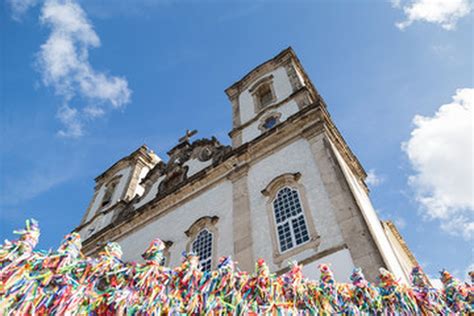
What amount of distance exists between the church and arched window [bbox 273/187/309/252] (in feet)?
0.11

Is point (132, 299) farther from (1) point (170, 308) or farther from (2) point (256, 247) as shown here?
(2) point (256, 247)

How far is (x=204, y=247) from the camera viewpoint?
11.7m

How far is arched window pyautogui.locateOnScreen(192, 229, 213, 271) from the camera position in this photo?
11.0m

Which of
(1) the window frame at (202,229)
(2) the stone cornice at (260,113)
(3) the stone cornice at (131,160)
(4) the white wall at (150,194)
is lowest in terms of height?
(1) the window frame at (202,229)

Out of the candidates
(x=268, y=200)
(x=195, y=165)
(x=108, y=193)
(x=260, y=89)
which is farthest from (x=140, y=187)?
(x=268, y=200)

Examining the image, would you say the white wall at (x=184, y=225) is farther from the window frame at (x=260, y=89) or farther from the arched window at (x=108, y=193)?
the arched window at (x=108, y=193)

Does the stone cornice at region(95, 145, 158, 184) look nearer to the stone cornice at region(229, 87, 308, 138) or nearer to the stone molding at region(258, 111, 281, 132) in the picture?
the stone cornice at region(229, 87, 308, 138)

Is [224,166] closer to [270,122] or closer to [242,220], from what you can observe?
[270,122]

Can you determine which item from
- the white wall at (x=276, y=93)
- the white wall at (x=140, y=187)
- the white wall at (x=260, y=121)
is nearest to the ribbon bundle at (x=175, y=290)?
the white wall at (x=260, y=121)

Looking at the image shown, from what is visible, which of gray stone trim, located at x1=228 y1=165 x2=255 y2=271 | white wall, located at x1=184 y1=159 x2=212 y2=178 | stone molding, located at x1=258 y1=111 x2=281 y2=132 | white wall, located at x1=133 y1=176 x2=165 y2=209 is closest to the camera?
gray stone trim, located at x1=228 y1=165 x2=255 y2=271

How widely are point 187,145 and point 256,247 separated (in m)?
11.1

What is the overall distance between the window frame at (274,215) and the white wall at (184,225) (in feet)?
5.13

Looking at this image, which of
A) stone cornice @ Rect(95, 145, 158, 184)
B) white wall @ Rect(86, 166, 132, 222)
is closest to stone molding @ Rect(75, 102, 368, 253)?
white wall @ Rect(86, 166, 132, 222)

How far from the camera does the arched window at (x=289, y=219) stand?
960 cm
